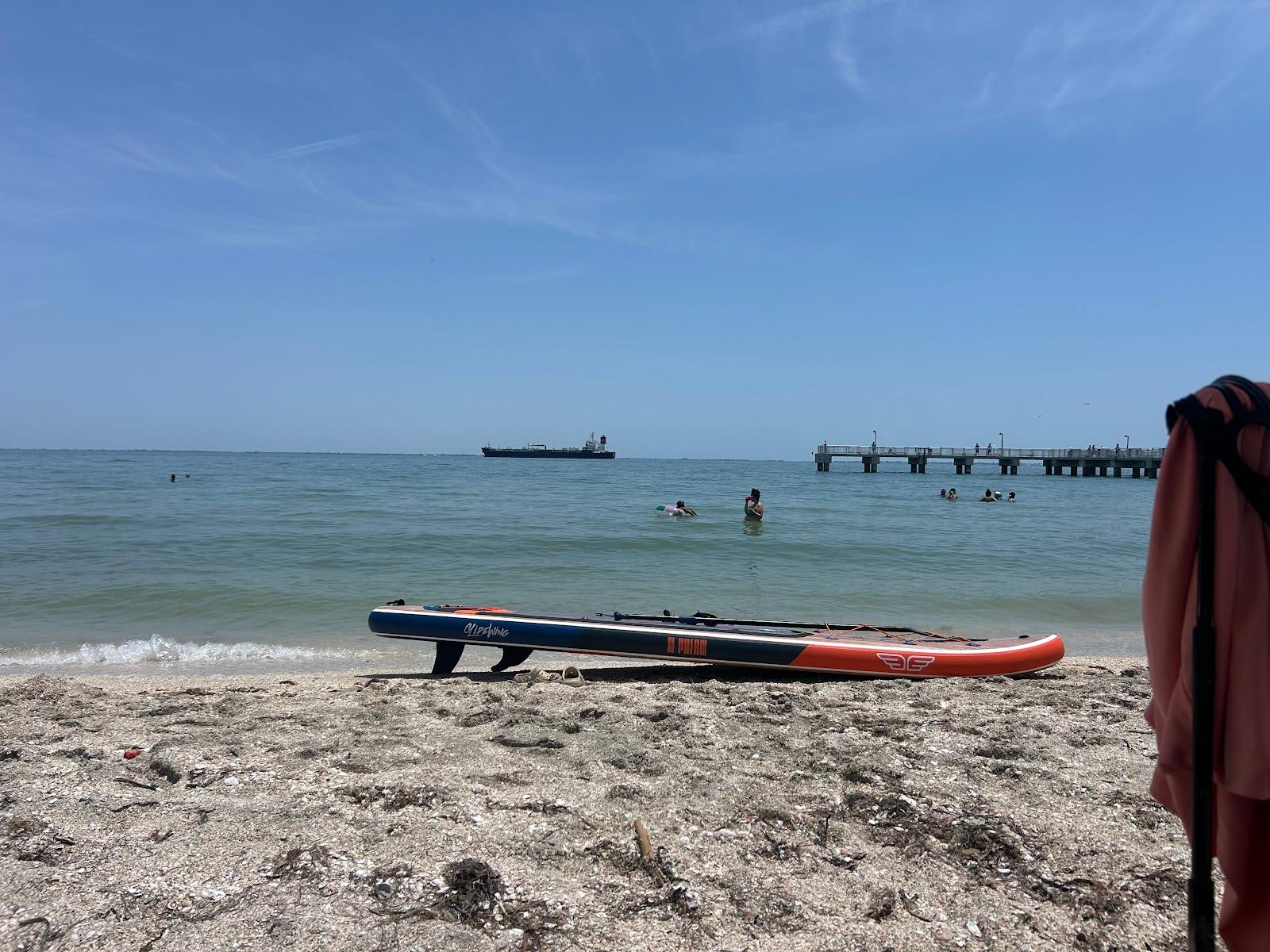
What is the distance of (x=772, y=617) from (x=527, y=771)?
6.60m

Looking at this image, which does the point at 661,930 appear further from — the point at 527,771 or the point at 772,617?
the point at 772,617

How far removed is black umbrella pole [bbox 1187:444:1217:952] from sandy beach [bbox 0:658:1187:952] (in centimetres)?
149

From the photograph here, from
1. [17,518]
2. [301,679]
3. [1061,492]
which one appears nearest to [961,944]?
[301,679]

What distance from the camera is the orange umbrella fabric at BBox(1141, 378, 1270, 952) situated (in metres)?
1.36

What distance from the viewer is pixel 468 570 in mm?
13805

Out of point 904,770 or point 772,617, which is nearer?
point 904,770

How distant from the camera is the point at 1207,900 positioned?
1.50m

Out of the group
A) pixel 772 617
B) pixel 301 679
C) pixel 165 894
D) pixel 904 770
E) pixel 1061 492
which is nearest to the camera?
pixel 165 894

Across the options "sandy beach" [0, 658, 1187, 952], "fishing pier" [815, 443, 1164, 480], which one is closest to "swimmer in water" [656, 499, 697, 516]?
"sandy beach" [0, 658, 1187, 952]

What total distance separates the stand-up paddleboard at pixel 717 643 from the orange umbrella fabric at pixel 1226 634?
193 inches

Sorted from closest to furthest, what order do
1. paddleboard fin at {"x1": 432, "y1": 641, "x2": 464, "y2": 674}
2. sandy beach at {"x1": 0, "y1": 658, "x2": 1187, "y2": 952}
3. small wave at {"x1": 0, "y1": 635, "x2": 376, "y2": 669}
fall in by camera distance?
sandy beach at {"x1": 0, "y1": 658, "x2": 1187, "y2": 952} → paddleboard fin at {"x1": 432, "y1": 641, "x2": 464, "y2": 674} → small wave at {"x1": 0, "y1": 635, "x2": 376, "y2": 669}

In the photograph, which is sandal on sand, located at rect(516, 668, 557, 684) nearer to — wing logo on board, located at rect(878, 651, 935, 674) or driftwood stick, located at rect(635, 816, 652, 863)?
wing logo on board, located at rect(878, 651, 935, 674)

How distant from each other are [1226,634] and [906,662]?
5.29 meters

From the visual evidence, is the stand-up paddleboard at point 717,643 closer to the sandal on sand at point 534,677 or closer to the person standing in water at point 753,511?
the sandal on sand at point 534,677
